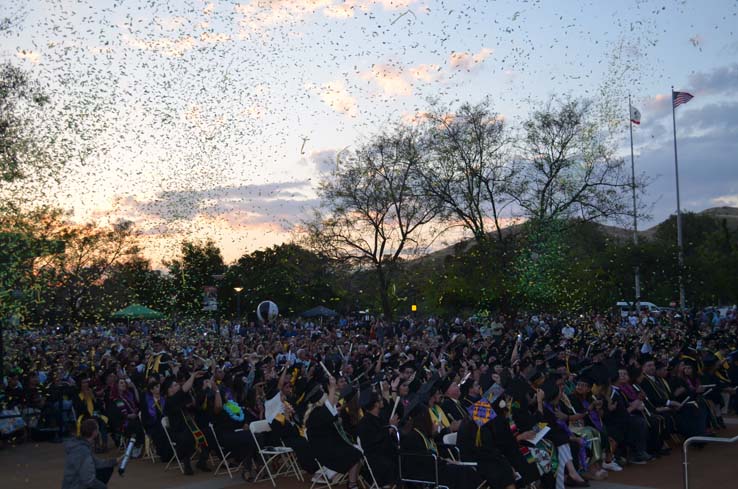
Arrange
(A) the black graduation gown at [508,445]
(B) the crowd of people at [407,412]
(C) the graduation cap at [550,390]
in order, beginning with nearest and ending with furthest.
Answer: (A) the black graduation gown at [508,445] < (B) the crowd of people at [407,412] < (C) the graduation cap at [550,390]

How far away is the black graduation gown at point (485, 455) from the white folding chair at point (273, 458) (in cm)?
301

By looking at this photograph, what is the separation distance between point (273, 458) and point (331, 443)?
6.10 ft

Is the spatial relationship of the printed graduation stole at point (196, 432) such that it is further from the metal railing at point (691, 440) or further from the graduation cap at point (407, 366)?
the metal railing at point (691, 440)

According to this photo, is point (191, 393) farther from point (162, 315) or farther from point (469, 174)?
point (162, 315)

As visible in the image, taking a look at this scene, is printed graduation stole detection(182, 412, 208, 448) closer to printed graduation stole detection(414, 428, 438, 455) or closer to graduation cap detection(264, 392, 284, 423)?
graduation cap detection(264, 392, 284, 423)

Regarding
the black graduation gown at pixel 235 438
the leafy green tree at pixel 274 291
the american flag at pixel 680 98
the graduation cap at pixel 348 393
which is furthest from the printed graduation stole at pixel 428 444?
the leafy green tree at pixel 274 291

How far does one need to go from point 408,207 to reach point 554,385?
27.6 m

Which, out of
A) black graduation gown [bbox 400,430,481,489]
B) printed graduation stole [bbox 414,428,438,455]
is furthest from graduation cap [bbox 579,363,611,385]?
black graduation gown [bbox 400,430,481,489]

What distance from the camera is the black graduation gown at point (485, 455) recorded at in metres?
9.37

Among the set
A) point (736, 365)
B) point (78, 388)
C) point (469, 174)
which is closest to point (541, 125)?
point (469, 174)

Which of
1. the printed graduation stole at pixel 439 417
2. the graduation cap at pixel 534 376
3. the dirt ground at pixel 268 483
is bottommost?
the dirt ground at pixel 268 483

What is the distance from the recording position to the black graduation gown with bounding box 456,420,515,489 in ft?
30.7

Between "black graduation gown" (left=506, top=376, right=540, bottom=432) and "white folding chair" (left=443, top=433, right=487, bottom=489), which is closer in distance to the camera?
"white folding chair" (left=443, top=433, right=487, bottom=489)

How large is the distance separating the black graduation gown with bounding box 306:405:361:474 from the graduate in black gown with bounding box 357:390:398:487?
313 mm
